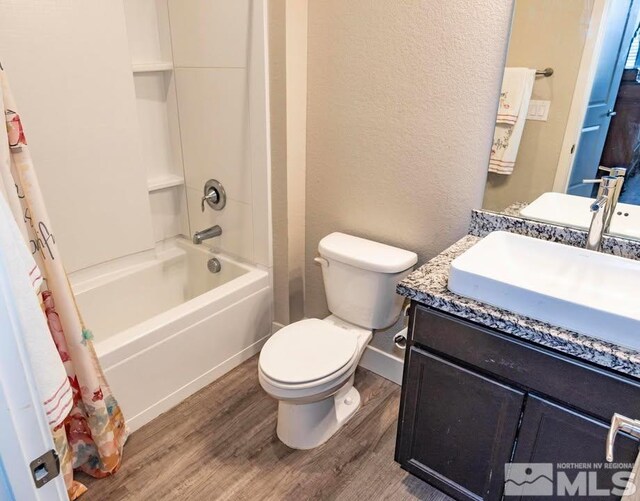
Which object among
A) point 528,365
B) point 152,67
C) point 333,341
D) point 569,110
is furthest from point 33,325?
point 152,67

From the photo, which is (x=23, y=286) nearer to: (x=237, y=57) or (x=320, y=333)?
(x=320, y=333)

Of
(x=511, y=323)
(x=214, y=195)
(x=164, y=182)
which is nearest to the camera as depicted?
(x=511, y=323)

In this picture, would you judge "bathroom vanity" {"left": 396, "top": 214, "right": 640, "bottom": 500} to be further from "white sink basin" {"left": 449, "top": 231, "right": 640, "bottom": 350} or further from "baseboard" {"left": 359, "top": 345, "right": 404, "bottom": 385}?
"baseboard" {"left": 359, "top": 345, "right": 404, "bottom": 385}

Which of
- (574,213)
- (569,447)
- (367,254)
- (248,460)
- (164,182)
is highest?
(574,213)

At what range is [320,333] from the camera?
183cm

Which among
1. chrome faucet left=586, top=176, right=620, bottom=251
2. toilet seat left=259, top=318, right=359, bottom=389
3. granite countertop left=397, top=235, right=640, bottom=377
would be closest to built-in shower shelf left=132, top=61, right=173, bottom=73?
toilet seat left=259, top=318, right=359, bottom=389

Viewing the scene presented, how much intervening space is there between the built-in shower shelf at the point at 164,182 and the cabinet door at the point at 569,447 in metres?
2.07

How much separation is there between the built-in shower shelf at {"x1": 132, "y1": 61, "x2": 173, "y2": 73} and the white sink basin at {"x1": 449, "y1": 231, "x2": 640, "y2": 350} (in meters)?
1.84

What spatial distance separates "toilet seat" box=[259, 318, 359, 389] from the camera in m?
1.61

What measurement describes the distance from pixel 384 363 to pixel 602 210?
1208 mm

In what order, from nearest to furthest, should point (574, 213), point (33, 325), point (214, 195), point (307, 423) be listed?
point (33, 325) → point (574, 213) → point (307, 423) → point (214, 195)

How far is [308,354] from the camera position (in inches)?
67.5

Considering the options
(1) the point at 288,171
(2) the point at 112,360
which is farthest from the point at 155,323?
(1) the point at 288,171

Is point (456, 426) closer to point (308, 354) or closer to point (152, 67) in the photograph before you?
point (308, 354)
